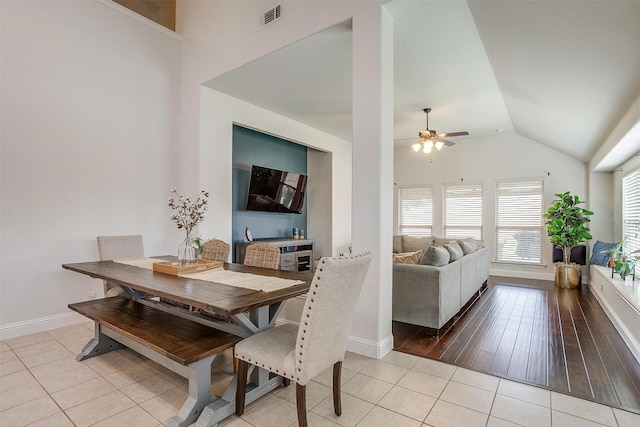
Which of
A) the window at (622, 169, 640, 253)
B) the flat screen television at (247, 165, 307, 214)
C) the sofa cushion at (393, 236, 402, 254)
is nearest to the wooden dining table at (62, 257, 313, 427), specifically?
the flat screen television at (247, 165, 307, 214)

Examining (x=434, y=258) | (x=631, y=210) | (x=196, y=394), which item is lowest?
(x=196, y=394)

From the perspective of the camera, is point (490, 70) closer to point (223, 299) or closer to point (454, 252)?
point (454, 252)

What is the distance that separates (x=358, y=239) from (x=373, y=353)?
98 centimetres

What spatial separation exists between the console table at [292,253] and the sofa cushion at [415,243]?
1.85 metres

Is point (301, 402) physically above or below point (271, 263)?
below

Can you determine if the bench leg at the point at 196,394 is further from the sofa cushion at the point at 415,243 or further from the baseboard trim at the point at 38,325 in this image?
the sofa cushion at the point at 415,243

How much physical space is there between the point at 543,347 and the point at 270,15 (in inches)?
174

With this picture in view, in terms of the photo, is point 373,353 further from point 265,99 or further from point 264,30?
point 265,99

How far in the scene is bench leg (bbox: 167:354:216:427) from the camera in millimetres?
1861

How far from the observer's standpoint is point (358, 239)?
2.88m

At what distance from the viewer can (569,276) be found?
567 centimetres

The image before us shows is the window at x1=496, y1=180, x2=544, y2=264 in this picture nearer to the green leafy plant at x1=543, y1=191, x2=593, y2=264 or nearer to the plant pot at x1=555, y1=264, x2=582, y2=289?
the green leafy plant at x1=543, y1=191, x2=593, y2=264

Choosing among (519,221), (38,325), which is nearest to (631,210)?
(519,221)

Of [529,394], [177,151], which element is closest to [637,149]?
[529,394]
